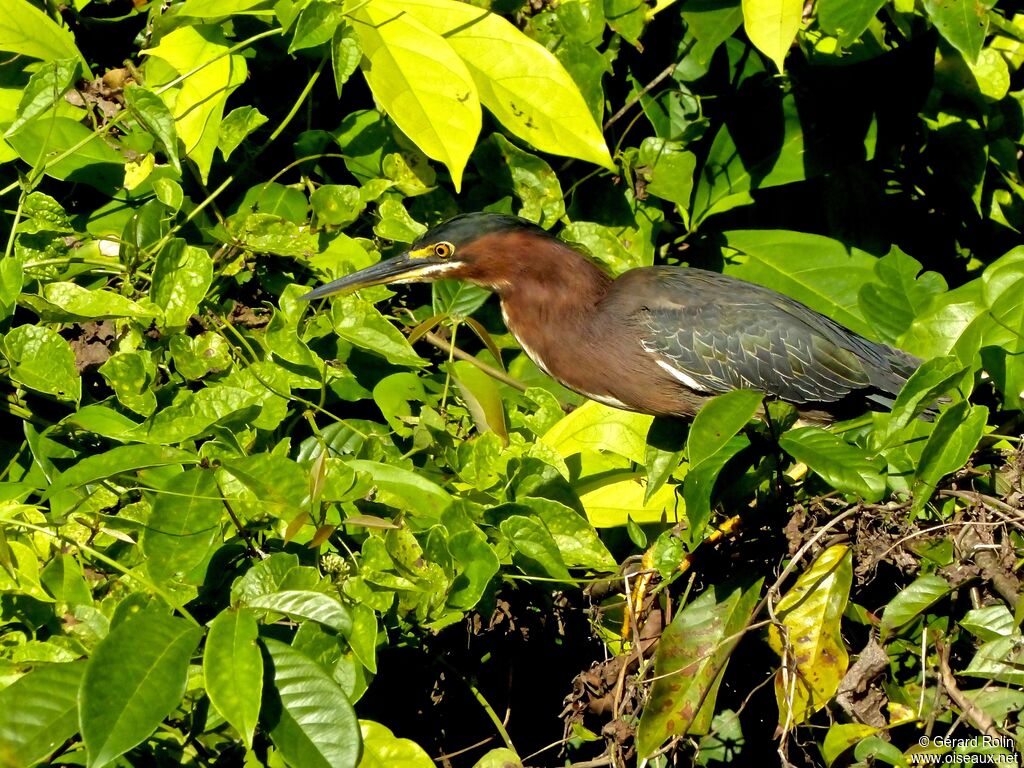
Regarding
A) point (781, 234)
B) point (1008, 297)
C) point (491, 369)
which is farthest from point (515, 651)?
point (781, 234)

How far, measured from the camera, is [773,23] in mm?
2287

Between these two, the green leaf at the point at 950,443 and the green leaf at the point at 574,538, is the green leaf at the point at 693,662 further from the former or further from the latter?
the green leaf at the point at 950,443

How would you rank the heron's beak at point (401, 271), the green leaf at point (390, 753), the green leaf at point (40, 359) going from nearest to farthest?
the green leaf at point (390, 753) → the green leaf at point (40, 359) → the heron's beak at point (401, 271)

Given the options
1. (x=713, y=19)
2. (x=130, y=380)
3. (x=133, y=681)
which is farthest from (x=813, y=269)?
(x=133, y=681)

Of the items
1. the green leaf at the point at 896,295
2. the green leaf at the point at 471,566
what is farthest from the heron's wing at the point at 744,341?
the green leaf at the point at 471,566

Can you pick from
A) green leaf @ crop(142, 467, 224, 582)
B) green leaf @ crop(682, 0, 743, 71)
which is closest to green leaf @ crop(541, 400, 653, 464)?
green leaf @ crop(142, 467, 224, 582)

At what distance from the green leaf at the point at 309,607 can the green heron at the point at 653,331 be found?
1.45 metres

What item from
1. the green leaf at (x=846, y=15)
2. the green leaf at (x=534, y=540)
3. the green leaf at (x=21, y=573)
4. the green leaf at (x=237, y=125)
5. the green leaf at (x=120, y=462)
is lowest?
the green leaf at (x=534, y=540)

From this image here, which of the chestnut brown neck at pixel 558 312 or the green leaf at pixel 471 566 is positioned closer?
the green leaf at pixel 471 566

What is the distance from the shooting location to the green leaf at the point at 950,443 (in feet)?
5.64

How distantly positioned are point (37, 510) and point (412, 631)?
734mm

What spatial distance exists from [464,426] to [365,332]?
1.17 ft

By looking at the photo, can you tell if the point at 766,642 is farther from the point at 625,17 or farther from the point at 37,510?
the point at 625,17

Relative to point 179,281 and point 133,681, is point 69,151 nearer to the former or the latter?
point 179,281
